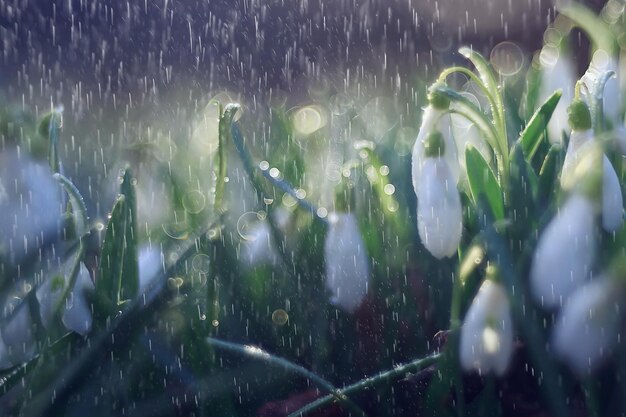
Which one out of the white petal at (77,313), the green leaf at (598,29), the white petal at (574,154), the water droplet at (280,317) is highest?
the green leaf at (598,29)

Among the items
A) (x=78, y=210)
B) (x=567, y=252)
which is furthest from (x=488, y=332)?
(x=78, y=210)

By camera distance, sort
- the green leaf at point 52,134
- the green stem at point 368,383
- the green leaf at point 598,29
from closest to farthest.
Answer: the green stem at point 368,383 → the green leaf at point 52,134 → the green leaf at point 598,29

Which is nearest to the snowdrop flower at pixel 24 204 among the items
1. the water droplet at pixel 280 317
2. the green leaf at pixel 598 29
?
the water droplet at pixel 280 317

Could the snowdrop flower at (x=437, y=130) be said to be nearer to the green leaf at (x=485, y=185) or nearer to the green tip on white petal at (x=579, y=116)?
the green leaf at (x=485, y=185)

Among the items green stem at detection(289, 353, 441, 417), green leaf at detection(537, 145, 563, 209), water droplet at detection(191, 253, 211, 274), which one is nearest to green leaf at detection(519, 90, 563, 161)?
green leaf at detection(537, 145, 563, 209)

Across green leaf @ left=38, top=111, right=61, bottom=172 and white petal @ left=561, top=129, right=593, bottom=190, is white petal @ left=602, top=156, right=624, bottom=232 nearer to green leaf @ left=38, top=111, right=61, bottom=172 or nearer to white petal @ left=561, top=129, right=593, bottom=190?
white petal @ left=561, top=129, right=593, bottom=190

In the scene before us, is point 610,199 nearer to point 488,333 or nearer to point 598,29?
point 488,333
